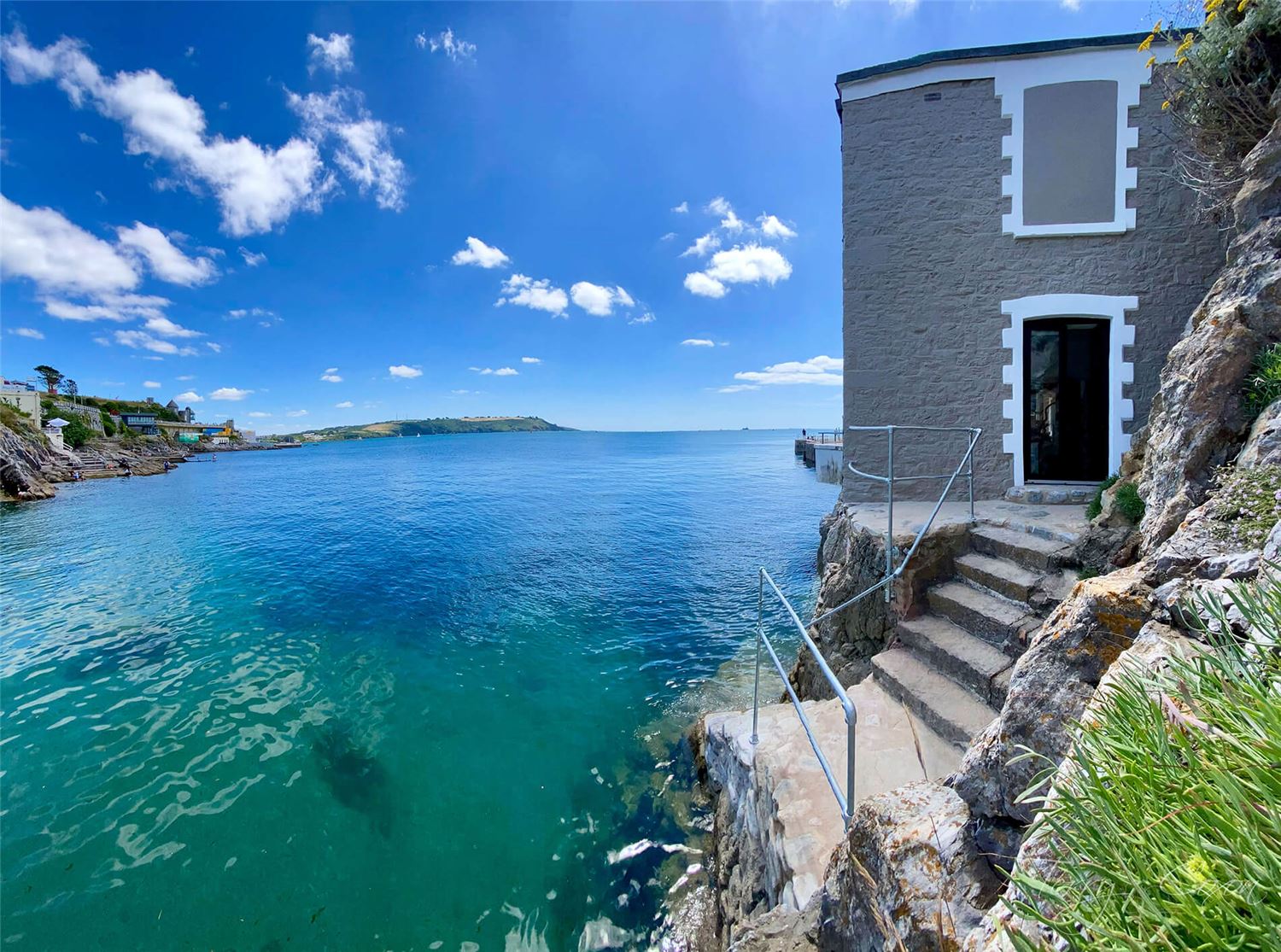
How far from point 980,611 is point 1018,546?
0.89 m

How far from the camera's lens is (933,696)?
361cm

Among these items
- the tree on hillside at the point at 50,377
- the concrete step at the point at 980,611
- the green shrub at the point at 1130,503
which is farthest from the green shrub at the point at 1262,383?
the tree on hillside at the point at 50,377

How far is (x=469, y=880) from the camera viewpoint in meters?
4.38

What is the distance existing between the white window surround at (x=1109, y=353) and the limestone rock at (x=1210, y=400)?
297 cm

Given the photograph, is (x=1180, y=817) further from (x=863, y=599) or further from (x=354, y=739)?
(x=354, y=739)

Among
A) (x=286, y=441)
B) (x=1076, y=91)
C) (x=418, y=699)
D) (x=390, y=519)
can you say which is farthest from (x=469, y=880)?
(x=286, y=441)

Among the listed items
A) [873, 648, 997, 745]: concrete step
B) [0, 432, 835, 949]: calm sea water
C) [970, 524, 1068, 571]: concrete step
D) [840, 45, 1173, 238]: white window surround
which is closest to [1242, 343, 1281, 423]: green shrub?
[970, 524, 1068, 571]: concrete step

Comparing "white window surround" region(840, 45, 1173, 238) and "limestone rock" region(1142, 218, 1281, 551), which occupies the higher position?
"white window surround" region(840, 45, 1173, 238)

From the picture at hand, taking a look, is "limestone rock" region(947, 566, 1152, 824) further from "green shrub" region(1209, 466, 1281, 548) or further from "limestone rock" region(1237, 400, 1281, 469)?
"limestone rock" region(1237, 400, 1281, 469)

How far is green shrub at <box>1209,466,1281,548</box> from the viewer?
193 cm

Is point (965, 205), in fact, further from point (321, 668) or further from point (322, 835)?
point (321, 668)

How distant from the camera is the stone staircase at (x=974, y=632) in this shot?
3434mm

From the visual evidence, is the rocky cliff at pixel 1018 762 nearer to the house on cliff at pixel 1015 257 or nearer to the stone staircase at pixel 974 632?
the stone staircase at pixel 974 632

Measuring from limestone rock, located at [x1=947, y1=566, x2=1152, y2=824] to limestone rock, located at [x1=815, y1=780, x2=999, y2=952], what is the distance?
144 millimetres
